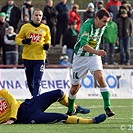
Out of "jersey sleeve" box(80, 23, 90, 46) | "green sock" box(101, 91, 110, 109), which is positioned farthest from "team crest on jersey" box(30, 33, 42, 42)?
"green sock" box(101, 91, 110, 109)

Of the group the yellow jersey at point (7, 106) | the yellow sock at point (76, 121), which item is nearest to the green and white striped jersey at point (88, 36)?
the yellow sock at point (76, 121)

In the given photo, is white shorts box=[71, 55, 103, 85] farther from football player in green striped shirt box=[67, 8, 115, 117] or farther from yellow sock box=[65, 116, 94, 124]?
yellow sock box=[65, 116, 94, 124]

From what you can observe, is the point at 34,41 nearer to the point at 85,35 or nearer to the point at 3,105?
the point at 85,35

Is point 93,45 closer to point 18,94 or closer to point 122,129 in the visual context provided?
point 122,129

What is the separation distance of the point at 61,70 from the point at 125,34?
10.6ft

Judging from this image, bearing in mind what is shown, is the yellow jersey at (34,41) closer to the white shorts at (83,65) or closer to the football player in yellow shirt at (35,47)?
the football player in yellow shirt at (35,47)

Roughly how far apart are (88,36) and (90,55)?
45 cm

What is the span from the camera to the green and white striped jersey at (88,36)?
40.8ft

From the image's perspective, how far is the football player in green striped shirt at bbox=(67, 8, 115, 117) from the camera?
1241cm

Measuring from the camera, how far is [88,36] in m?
12.5

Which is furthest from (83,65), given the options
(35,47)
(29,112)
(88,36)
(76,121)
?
(35,47)

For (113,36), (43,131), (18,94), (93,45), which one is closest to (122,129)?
(43,131)

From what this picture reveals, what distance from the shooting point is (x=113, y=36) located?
22.5m

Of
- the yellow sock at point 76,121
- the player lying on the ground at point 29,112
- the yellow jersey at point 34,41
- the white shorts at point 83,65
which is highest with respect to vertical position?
the yellow jersey at point 34,41
